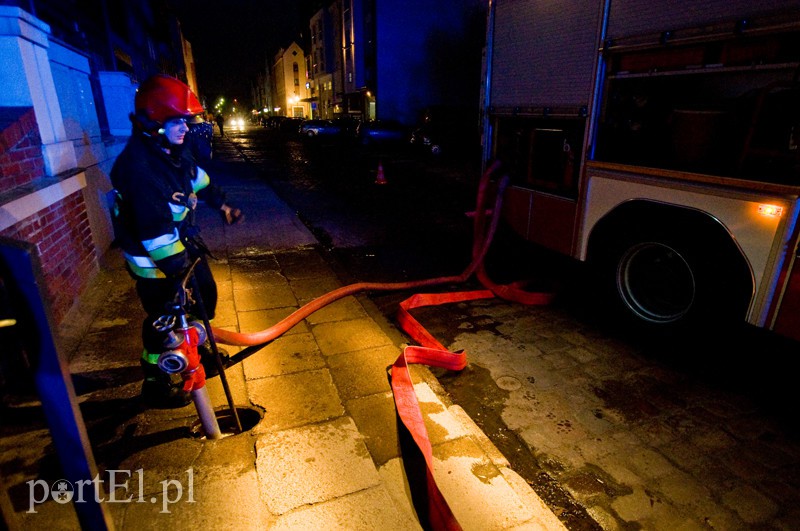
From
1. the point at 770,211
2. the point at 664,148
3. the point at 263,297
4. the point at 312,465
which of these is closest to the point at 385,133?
the point at 263,297

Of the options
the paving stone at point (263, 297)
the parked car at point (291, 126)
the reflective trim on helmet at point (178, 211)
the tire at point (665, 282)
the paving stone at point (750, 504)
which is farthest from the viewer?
the parked car at point (291, 126)

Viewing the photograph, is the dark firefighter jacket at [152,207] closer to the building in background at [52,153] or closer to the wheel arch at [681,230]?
the building in background at [52,153]

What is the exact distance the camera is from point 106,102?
319 inches

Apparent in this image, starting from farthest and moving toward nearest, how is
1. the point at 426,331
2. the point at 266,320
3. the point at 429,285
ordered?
A: the point at 429,285
the point at 266,320
the point at 426,331

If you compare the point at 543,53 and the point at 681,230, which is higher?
the point at 543,53

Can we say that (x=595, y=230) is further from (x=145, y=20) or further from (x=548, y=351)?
(x=145, y=20)

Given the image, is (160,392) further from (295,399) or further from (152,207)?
(152,207)

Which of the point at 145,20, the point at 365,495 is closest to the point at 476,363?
the point at 365,495

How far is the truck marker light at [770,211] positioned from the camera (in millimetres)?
3191

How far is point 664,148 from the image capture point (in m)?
4.20

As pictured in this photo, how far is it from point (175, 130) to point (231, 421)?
1.92 m

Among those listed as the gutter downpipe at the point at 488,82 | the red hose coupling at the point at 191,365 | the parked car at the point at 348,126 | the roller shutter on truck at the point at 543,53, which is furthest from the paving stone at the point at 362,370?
the parked car at the point at 348,126

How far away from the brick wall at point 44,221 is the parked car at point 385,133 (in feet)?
65.0

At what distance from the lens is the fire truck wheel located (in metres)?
3.77
